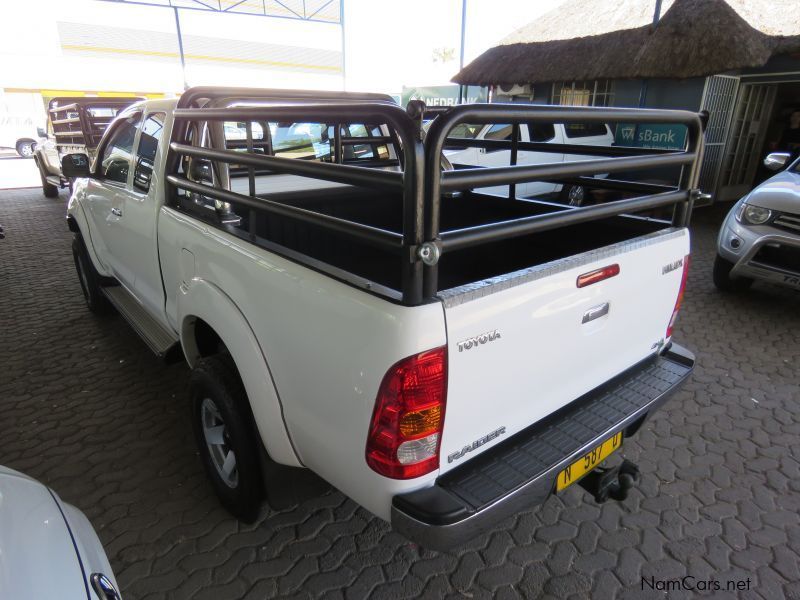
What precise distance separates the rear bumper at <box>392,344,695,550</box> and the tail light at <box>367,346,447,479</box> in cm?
11

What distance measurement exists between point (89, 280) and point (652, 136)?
10.3 metres

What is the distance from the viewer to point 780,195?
4.83 meters

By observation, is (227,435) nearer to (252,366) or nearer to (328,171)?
(252,366)

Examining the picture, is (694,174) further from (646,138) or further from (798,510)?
(646,138)

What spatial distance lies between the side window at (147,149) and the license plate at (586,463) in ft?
8.96

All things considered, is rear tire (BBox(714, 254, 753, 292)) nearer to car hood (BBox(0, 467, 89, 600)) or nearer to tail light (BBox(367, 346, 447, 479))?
tail light (BBox(367, 346, 447, 479))

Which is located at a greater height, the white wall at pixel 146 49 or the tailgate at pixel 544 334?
the white wall at pixel 146 49

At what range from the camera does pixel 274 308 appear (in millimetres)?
1804

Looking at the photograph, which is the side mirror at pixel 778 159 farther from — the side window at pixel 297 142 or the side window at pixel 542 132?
the side window at pixel 297 142

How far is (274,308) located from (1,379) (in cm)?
323

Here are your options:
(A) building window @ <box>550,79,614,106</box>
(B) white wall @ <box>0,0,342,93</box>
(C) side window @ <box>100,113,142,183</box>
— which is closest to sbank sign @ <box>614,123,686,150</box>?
(A) building window @ <box>550,79,614,106</box>

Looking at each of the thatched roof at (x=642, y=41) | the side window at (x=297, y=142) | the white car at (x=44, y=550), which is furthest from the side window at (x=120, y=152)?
the thatched roof at (x=642, y=41)

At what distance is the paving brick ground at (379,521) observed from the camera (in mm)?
2209

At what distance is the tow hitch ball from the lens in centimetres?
212
